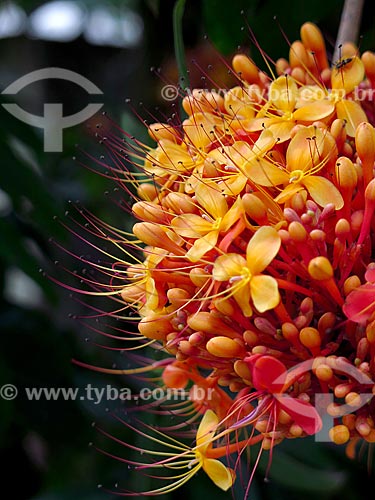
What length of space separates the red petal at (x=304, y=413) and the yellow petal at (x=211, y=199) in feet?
0.83

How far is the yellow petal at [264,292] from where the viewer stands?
918mm

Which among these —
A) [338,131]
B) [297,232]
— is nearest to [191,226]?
[297,232]

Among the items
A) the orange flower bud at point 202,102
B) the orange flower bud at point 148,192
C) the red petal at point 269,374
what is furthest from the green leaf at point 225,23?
the red petal at point 269,374

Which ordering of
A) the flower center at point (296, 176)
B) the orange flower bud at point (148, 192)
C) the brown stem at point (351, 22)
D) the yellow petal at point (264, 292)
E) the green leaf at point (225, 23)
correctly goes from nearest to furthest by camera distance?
the yellow petal at point (264, 292), the flower center at point (296, 176), the orange flower bud at point (148, 192), the brown stem at point (351, 22), the green leaf at point (225, 23)

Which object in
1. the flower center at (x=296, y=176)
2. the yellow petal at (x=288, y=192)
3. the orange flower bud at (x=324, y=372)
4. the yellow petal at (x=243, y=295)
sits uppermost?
the flower center at (x=296, y=176)

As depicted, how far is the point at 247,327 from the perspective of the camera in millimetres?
1035

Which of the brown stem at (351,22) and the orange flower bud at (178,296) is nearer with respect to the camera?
the orange flower bud at (178,296)

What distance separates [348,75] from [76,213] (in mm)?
952

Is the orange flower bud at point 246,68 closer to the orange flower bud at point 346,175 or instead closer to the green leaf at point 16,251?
the orange flower bud at point 346,175

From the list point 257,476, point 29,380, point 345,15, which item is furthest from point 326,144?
point 29,380

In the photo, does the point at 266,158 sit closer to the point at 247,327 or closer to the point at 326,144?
the point at 326,144

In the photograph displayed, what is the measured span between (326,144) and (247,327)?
27 centimetres

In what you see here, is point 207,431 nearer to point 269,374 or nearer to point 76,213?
point 269,374

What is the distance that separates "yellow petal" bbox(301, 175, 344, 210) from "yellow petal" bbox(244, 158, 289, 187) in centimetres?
4
